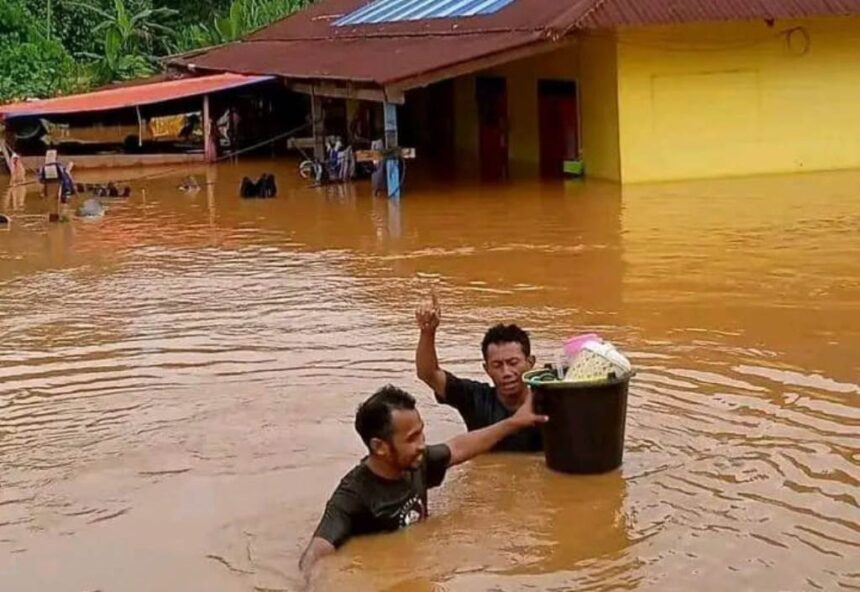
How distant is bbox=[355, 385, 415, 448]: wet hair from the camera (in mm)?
6562

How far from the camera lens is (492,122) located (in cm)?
3061

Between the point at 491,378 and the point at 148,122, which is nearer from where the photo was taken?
the point at 491,378

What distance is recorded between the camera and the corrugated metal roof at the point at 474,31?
2238cm

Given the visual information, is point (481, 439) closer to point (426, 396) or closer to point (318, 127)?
point (426, 396)

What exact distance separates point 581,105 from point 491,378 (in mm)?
18395

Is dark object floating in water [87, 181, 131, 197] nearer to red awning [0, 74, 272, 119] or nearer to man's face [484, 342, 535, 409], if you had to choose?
red awning [0, 74, 272, 119]

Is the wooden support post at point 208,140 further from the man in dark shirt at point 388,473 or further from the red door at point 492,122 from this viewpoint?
the man in dark shirt at point 388,473

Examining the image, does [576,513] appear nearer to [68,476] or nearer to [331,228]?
[68,476]

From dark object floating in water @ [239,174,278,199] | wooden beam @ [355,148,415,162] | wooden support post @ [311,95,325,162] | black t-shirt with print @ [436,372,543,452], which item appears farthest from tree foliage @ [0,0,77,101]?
black t-shirt with print @ [436,372,543,452]

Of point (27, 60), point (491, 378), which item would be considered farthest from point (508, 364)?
point (27, 60)

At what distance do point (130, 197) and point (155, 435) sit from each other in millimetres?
16731

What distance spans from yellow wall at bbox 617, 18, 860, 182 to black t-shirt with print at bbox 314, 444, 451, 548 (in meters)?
17.4

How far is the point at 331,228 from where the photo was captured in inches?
792

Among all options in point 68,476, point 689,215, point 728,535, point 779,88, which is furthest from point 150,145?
point 728,535
